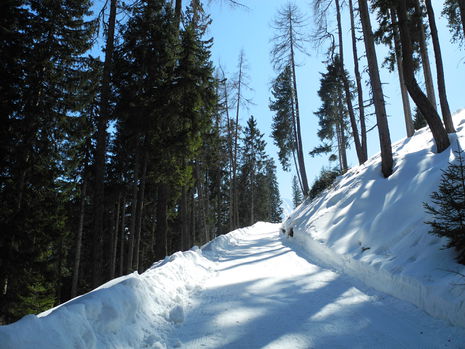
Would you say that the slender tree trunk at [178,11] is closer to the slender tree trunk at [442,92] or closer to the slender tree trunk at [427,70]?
the slender tree trunk at [442,92]

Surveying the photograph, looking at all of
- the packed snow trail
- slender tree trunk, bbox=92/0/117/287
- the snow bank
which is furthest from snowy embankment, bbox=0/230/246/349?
slender tree trunk, bbox=92/0/117/287

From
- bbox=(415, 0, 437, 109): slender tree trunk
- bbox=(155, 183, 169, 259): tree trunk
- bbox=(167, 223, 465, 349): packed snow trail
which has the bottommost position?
bbox=(167, 223, 465, 349): packed snow trail

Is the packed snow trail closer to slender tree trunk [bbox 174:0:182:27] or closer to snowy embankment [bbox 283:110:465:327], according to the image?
snowy embankment [bbox 283:110:465:327]

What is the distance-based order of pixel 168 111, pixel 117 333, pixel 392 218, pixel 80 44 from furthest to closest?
pixel 168 111
pixel 80 44
pixel 392 218
pixel 117 333

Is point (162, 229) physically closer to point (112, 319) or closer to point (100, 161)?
point (100, 161)

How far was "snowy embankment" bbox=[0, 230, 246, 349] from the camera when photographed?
212cm

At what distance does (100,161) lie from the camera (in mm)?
8492

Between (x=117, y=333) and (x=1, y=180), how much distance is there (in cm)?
795

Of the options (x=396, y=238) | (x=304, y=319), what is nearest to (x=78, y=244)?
(x=304, y=319)

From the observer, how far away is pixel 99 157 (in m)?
8.52

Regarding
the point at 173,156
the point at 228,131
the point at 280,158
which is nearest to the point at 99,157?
the point at 173,156

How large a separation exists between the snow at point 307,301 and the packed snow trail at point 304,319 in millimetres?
14

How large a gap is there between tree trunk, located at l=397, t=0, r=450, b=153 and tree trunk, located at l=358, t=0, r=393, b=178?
1364 millimetres

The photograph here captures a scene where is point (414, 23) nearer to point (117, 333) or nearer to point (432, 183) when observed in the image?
point (432, 183)
